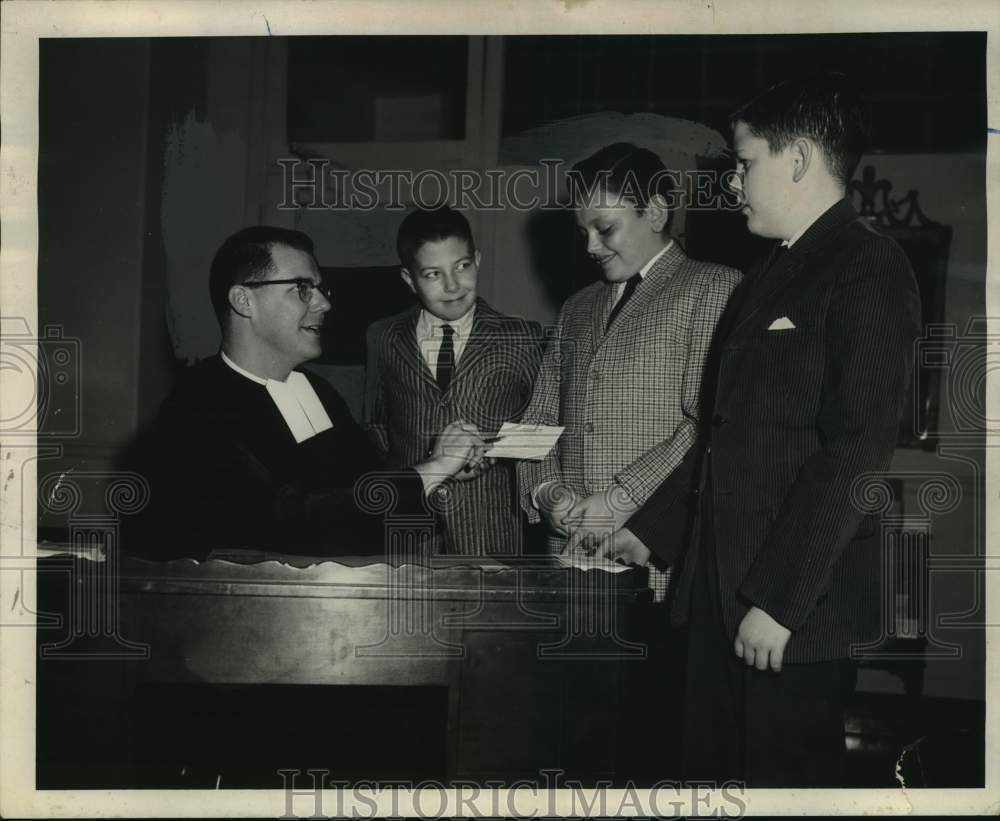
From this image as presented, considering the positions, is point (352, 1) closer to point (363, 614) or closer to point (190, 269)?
point (190, 269)

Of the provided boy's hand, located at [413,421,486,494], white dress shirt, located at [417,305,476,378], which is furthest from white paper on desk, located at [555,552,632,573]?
white dress shirt, located at [417,305,476,378]

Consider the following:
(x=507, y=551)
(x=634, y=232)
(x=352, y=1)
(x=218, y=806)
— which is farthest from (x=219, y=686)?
(x=352, y=1)

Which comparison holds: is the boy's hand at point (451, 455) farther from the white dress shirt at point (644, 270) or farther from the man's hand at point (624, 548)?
the white dress shirt at point (644, 270)

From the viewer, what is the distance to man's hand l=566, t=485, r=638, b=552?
2.59 metres

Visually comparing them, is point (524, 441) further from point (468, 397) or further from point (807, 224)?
point (807, 224)

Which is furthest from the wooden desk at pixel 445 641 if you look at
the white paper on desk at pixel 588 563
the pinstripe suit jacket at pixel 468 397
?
the pinstripe suit jacket at pixel 468 397

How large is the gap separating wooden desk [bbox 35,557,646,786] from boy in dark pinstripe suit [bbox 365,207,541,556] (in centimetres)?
21

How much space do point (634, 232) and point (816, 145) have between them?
0.49m

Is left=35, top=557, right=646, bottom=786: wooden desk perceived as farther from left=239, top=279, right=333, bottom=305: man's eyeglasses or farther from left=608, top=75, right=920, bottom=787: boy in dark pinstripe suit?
left=239, top=279, right=333, bottom=305: man's eyeglasses

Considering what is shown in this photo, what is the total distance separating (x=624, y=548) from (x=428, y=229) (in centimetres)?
97

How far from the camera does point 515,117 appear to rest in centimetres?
268

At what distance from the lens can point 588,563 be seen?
8.51 feet

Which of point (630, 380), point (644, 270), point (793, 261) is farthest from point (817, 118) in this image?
point (630, 380)

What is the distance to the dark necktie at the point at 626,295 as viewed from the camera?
2.62 m
